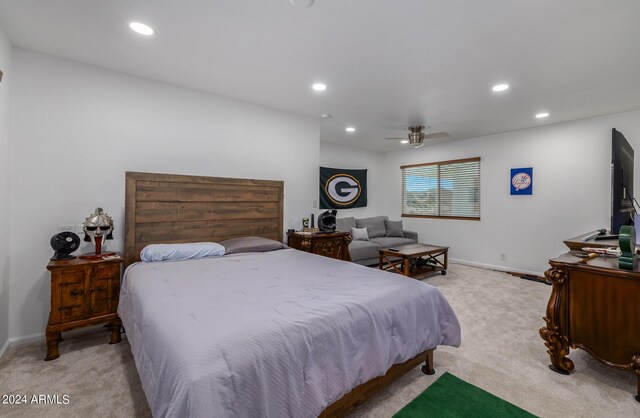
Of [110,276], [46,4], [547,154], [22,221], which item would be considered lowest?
[110,276]

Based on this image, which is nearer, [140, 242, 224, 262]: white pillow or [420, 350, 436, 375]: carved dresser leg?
[420, 350, 436, 375]: carved dresser leg

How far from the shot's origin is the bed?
3.52 ft

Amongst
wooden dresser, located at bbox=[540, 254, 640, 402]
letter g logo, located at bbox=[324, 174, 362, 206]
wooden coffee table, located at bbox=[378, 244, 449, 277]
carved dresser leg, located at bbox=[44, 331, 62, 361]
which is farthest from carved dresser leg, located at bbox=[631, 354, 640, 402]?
letter g logo, located at bbox=[324, 174, 362, 206]

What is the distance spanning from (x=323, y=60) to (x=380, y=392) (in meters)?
2.69

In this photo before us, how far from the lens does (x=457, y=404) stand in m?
1.74

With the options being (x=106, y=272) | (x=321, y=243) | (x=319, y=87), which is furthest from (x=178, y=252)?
(x=319, y=87)

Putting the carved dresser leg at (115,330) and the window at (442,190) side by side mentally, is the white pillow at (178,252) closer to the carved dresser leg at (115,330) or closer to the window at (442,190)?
the carved dresser leg at (115,330)

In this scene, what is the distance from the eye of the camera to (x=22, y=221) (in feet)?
8.00

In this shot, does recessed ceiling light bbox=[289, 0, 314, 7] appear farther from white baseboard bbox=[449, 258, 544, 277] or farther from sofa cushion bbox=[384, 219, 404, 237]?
white baseboard bbox=[449, 258, 544, 277]

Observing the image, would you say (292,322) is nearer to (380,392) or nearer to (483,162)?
(380,392)

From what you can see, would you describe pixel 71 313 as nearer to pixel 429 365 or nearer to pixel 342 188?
pixel 429 365

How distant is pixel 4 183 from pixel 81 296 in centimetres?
110

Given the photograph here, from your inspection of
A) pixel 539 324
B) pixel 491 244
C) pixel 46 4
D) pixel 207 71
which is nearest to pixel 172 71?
pixel 207 71

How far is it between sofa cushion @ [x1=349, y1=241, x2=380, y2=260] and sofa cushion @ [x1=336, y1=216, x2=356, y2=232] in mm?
502
